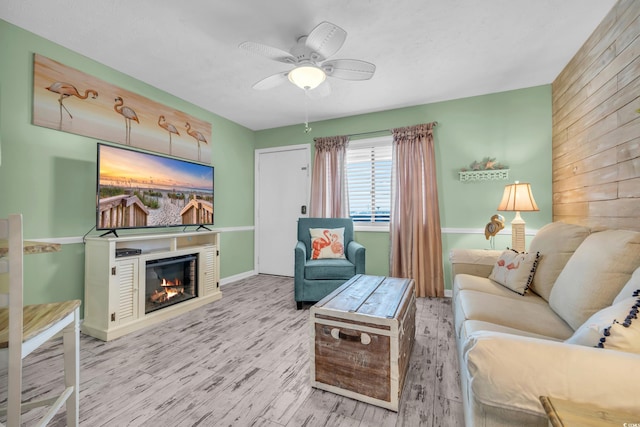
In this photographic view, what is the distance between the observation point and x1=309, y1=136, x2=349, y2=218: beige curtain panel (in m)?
3.88

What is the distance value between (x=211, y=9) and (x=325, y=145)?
2309 millimetres

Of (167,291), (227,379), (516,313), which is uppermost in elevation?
(516,313)

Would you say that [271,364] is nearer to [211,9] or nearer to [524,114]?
[211,9]

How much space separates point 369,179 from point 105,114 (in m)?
3.08

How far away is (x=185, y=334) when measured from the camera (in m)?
2.29

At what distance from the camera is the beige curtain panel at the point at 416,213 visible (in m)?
3.34

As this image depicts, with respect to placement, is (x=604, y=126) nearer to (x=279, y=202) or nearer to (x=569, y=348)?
(x=569, y=348)

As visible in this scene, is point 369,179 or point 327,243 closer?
point 327,243

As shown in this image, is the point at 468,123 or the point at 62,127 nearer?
the point at 62,127

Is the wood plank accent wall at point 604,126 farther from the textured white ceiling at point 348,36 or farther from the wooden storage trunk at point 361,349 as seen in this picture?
the wooden storage trunk at point 361,349

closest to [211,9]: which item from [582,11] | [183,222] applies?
[183,222]

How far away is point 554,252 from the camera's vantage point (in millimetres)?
1768

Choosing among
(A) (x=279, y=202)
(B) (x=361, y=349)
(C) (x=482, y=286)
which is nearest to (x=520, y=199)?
(C) (x=482, y=286)

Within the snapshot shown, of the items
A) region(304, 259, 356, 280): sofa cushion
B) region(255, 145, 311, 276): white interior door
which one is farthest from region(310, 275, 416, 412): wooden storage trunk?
region(255, 145, 311, 276): white interior door
